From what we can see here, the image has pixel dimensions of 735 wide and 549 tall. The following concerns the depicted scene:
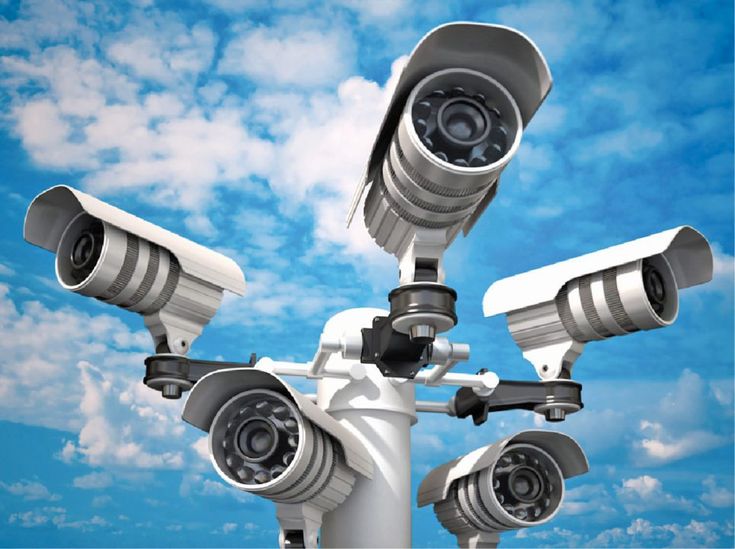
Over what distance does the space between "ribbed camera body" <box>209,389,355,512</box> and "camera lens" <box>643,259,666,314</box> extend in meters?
2.22

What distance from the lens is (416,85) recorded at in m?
3.77

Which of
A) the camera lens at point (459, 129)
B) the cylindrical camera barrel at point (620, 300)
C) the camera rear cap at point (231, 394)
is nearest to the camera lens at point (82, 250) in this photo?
the camera rear cap at point (231, 394)

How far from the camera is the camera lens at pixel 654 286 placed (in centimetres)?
513

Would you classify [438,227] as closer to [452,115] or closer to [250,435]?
A: [452,115]

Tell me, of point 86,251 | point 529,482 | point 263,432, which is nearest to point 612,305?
point 529,482

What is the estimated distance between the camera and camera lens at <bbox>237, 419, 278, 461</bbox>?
4.27 meters

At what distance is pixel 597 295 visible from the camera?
5156mm

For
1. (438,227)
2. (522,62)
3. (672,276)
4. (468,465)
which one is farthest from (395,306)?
(672,276)

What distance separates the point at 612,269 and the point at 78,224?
3289 mm

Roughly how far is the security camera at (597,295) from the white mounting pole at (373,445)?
0.90m

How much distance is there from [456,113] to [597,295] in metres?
1.91

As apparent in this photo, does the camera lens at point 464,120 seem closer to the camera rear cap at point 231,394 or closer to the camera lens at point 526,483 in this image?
the camera rear cap at point 231,394

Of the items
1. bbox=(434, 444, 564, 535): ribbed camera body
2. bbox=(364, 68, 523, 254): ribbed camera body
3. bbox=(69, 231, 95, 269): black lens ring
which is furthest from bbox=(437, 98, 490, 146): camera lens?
bbox=(69, 231, 95, 269): black lens ring

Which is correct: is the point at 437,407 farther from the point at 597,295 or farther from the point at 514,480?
the point at 597,295
